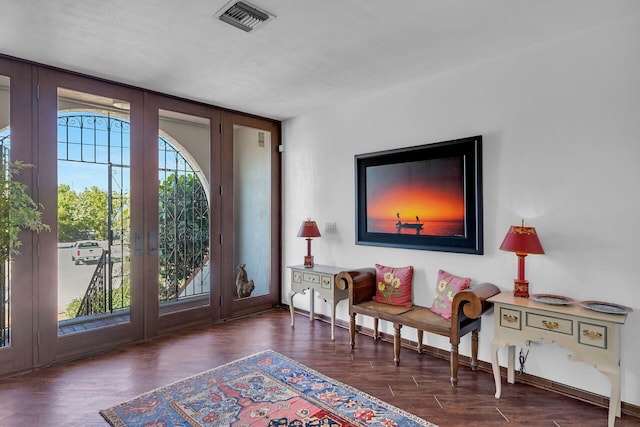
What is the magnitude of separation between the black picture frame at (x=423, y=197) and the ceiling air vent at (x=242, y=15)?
1.88m

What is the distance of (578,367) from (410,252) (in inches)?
63.7

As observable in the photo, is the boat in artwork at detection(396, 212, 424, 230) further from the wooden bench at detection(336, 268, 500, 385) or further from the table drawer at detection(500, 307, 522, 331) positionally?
the table drawer at detection(500, 307, 522, 331)

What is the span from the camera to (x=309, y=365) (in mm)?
3234

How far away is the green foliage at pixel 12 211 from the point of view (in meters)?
2.76

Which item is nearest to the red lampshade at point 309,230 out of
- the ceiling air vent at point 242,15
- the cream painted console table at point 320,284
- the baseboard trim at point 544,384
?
the cream painted console table at point 320,284

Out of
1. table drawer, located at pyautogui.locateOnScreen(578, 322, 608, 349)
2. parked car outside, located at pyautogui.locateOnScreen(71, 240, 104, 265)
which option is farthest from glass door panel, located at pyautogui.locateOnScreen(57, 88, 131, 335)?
table drawer, located at pyautogui.locateOnScreen(578, 322, 608, 349)

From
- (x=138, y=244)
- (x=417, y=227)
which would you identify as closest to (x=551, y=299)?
(x=417, y=227)

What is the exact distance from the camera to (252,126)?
16.1 feet

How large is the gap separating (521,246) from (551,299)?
0.43 m

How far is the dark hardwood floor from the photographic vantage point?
241cm

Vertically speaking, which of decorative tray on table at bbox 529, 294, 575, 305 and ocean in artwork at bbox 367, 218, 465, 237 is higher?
ocean in artwork at bbox 367, 218, 465, 237

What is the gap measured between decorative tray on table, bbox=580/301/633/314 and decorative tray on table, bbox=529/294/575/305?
96 mm

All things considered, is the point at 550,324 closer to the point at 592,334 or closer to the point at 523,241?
the point at 592,334

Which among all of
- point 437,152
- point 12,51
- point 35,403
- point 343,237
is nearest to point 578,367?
point 437,152
